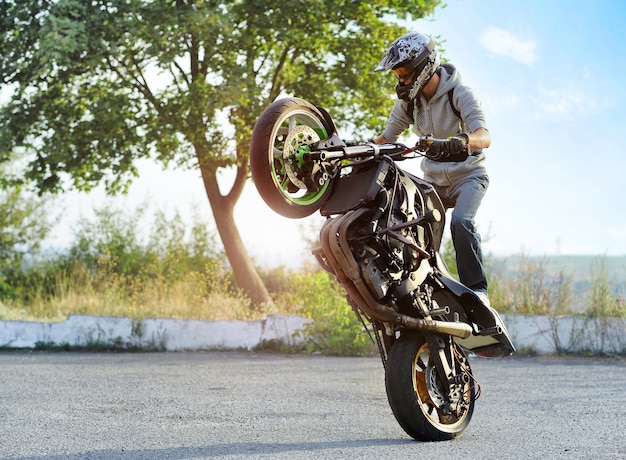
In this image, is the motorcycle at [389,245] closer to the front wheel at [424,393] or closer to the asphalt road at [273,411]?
the front wheel at [424,393]

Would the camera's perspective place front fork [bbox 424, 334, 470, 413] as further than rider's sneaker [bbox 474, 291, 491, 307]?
No

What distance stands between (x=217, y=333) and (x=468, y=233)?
752cm

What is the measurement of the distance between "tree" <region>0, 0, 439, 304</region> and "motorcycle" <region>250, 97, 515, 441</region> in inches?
481

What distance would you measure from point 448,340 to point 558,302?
26.2ft

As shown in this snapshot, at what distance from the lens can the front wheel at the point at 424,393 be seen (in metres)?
4.92

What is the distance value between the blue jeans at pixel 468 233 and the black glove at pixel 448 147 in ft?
1.51

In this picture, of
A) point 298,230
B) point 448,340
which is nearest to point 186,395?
point 448,340

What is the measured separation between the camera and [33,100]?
19.7 meters

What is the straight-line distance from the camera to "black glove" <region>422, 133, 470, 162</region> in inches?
194

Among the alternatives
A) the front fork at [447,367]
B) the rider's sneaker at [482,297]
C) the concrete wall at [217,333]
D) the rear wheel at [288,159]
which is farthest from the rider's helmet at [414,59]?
the concrete wall at [217,333]

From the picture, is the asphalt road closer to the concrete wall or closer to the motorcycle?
the motorcycle

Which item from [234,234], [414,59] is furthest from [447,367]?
[234,234]

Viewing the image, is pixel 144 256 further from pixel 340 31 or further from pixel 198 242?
pixel 340 31

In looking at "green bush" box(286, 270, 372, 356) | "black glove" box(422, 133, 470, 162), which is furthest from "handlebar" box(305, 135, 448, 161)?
"green bush" box(286, 270, 372, 356)
